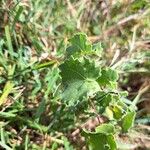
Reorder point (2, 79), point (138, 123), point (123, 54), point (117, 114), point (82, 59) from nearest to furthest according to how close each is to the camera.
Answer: point (82, 59), point (117, 114), point (2, 79), point (138, 123), point (123, 54)

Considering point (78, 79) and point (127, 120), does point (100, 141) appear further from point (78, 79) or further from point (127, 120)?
point (78, 79)

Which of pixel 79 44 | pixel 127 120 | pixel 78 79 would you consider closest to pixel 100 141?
pixel 127 120

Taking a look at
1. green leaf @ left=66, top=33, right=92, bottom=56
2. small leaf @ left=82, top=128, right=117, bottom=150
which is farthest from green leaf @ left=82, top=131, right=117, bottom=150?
green leaf @ left=66, top=33, right=92, bottom=56

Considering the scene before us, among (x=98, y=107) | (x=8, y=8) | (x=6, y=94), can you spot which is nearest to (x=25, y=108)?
(x=6, y=94)

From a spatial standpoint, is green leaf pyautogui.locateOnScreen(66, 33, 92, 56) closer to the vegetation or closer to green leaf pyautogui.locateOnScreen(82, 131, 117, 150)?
the vegetation

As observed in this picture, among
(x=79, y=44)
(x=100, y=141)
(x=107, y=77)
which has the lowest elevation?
(x=100, y=141)

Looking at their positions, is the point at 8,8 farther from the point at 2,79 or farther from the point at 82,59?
the point at 82,59

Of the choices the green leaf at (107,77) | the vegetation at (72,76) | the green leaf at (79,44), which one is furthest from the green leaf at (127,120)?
the green leaf at (79,44)

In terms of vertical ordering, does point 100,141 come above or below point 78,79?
below

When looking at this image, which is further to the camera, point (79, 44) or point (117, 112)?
point (117, 112)
